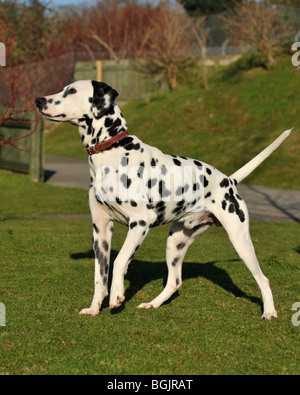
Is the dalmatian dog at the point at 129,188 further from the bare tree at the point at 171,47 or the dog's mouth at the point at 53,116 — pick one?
the bare tree at the point at 171,47

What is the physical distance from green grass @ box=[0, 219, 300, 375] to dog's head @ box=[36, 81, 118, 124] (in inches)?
78.7

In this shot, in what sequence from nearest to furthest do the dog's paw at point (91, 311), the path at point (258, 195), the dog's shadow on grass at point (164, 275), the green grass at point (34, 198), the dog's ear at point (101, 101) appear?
the dog's ear at point (101, 101)
the dog's paw at point (91, 311)
the dog's shadow on grass at point (164, 275)
the path at point (258, 195)
the green grass at point (34, 198)

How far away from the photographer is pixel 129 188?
576 centimetres

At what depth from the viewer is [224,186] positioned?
625cm

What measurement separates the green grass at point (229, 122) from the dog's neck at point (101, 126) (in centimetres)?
1315

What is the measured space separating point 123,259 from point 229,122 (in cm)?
2064

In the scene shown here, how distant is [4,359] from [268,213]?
416 inches

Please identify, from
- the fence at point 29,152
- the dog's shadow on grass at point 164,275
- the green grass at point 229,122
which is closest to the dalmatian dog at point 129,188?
the dog's shadow on grass at point 164,275

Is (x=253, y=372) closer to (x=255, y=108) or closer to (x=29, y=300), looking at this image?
(x=29, y=300)

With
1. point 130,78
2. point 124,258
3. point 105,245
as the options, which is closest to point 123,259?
point 124,258

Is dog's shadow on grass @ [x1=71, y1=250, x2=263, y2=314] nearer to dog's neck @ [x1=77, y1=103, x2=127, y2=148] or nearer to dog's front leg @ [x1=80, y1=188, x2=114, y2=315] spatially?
dog's front leg @ [x1=80, y1=188, x2=114, y2=315]

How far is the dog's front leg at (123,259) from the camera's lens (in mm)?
5609

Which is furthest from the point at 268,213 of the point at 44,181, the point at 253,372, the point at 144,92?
the point at 144,92

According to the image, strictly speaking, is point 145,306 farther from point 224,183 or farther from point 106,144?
point 106,144
